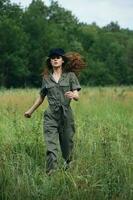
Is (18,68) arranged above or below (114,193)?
below

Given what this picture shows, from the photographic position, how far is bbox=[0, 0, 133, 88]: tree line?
78.9 m

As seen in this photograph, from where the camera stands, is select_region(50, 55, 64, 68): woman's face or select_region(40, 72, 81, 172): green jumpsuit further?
select_region(50, 55, 64, 68): woman's face

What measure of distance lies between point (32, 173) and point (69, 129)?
1.06m

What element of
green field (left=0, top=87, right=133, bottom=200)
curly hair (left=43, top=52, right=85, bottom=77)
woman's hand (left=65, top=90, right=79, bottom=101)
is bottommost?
green field (left=0, top=87, right=133, bottom=200)

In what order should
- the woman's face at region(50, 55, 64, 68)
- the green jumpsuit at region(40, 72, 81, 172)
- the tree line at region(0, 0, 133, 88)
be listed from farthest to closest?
the tree line at region(0, 0, 133, 88)
the woman's face at region(50, 55, 64, 68)
the green jumpsuit at region(40, 72, 81, 172)

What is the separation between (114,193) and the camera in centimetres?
675

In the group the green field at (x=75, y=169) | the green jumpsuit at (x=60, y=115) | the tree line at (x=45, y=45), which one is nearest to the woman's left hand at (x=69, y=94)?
the green jumpsuit at (x=60, y=115)

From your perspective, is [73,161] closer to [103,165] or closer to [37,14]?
[103,165]

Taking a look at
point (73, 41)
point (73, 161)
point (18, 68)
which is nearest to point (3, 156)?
point (73, 161)

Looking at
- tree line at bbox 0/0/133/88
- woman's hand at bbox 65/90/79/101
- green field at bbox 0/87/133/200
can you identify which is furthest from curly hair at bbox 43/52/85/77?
tree line at bbox 0/0/133/88

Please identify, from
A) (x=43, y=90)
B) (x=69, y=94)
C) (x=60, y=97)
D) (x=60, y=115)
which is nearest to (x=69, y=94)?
(x=69, y=94)

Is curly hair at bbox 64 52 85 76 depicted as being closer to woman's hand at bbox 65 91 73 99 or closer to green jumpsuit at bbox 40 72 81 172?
green jumpsuit at bbox 40 72 81 172

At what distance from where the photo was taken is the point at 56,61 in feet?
26.6

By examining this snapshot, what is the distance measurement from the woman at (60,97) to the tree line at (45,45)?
164 feet
